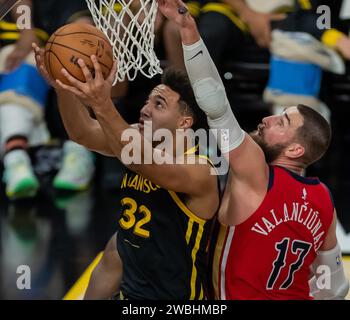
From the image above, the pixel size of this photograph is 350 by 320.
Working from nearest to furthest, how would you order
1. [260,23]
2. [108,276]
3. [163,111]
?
[163,111], [108,276], [260,23]

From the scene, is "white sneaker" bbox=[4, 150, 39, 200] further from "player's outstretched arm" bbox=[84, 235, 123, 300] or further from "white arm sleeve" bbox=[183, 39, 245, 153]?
"white arm sleeve" bbox=[183, 39, 245, 153]

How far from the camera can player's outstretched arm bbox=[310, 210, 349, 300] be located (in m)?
3.61

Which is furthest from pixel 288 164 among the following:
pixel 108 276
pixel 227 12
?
pixel 227 12

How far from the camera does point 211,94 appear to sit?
10.4 ft

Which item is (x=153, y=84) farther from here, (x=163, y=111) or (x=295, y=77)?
(x=163, y=111)

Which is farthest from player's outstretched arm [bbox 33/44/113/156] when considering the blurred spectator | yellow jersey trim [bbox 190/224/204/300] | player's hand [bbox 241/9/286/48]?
player's hand [bbox 241/9/286/48]

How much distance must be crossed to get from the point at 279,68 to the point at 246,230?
2925 mm

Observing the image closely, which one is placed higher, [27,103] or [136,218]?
[27,103]

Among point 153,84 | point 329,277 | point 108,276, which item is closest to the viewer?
point 329,277

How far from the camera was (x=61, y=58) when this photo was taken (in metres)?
3.14

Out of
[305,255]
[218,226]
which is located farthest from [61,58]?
[305,255]

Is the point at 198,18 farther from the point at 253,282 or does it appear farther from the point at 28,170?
the point at 253,282

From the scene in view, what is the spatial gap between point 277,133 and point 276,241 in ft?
1.38

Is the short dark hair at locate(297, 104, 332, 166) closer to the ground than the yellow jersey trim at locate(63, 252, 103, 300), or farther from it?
farther from it
